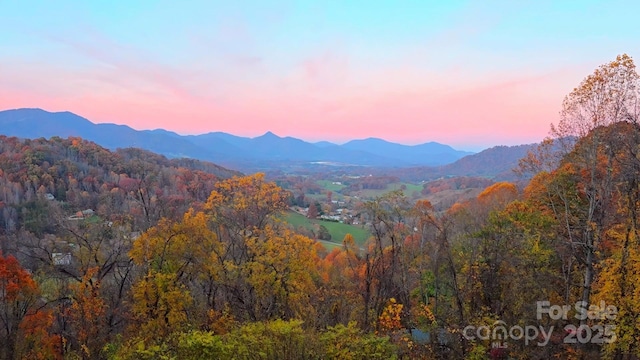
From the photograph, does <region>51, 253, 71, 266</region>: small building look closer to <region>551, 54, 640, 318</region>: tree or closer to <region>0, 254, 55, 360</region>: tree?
<region>0, 254, 55, 360</region>: tree

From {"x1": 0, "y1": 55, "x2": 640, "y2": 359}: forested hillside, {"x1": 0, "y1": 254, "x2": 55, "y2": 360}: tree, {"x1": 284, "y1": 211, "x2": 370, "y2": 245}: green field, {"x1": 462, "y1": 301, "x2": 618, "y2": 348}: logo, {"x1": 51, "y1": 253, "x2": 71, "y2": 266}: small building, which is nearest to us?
{"x1": 0, "y1": 55, "x2": 640, "y2": 359}: forested hillside

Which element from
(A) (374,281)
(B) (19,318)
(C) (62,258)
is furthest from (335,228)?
(B) (19,318)

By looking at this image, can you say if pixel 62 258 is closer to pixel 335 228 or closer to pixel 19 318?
pixel 19 318

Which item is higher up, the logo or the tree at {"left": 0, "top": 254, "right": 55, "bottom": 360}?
the logo

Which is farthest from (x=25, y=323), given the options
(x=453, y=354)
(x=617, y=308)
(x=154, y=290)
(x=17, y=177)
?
(x=17, y=177)

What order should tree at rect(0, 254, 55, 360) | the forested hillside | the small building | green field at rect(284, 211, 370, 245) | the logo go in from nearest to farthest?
the forested hillside, the logo, tree at rect(0, 254, 55, 360), the small building, green field at rect(284, 211, 370, 245)

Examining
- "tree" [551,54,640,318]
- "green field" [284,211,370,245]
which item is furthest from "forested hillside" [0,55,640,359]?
"green field" [284,211,370,245]

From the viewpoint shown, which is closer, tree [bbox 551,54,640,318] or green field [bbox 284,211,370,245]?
tree [bbox 551,54,640,318]

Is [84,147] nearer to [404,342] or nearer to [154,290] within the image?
[154,290]

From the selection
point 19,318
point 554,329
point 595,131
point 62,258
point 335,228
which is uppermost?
point 595,131
